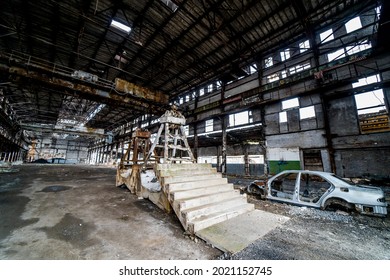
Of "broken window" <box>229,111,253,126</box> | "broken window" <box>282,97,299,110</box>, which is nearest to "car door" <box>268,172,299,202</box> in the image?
"broken window" <box>282,97,299,110</box>

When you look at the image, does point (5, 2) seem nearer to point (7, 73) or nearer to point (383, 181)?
point (7, 73)

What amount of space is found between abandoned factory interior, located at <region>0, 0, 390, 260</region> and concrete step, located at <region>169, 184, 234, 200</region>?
34 mm

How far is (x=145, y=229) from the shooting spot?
9.84 ft

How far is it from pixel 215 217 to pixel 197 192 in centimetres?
80

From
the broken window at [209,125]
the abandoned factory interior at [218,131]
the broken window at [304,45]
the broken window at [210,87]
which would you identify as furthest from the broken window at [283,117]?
the broken window at [210,87]

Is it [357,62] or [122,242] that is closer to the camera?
[122,242]

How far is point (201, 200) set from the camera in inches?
139

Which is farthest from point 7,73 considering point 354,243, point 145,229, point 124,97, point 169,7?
point 354,243

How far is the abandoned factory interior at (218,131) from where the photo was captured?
271 cm

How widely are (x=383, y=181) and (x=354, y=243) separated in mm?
7572

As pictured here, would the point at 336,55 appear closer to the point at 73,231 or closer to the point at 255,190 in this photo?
the point at 255,190

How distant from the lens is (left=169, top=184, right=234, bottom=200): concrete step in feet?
11.4

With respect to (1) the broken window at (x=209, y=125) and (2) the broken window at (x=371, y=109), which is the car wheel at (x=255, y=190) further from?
(1) the broken window at (x=209, y=125)

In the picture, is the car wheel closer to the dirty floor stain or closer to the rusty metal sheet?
the dirty floor stain
